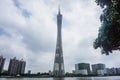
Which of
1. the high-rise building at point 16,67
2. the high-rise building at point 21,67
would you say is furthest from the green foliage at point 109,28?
the high-rise building at point 21,67

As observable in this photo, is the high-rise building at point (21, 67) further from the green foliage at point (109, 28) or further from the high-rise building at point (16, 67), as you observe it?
the green foliage at point (109, 28)

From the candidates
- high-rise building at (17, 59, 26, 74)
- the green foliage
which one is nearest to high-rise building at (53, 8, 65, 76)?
high-rise building at (17, 59, 26, 74)

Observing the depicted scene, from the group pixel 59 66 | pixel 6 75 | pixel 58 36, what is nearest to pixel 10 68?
pixel 6 75

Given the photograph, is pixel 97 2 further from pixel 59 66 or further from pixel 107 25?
pixel 59 66

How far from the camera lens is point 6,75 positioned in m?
147

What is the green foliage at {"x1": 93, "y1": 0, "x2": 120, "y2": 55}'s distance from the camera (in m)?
8.59

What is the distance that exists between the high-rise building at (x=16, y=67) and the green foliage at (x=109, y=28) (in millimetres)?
154344

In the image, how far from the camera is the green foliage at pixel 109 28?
28.2ft

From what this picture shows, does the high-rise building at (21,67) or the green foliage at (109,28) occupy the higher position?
the high-rise building at (21,67)

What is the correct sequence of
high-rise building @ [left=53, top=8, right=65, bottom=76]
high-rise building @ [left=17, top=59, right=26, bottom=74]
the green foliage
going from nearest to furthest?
the green foliage < high-rise building @ [left=53, top=8, right=65, bottom=76] < high-rise building @ [left=17, top=59, right=26, bottom=74]

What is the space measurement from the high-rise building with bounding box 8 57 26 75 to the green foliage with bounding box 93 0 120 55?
6077 inches

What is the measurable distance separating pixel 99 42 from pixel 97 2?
345cm

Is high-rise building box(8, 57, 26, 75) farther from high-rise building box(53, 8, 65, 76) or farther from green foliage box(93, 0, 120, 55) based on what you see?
green foliage box(93, 0, 120, 55)

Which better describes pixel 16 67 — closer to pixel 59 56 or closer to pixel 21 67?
pixel 21 67
